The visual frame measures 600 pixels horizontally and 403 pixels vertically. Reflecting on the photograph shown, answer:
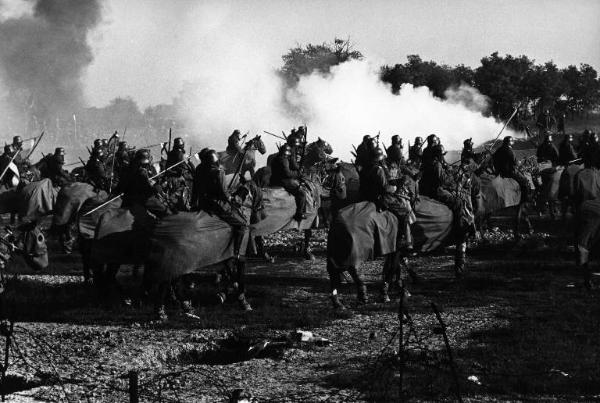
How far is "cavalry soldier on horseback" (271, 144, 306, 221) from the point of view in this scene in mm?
19453

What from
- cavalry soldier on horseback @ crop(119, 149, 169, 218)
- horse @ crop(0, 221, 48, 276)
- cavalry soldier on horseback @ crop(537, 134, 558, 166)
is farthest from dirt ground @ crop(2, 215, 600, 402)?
cavalry soldier on horseback @ crop(537, 134, 558, 166)

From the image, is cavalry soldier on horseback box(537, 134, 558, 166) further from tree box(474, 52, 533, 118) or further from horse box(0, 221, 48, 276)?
tree box(474, 52, 533, 118)

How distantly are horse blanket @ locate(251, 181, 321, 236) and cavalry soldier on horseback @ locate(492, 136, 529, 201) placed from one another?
5254 mm

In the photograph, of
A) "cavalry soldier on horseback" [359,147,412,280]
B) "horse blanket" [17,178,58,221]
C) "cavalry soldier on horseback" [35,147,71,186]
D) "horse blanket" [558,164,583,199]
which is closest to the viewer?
"cavalry soldier on horseback" [359,147,412,280]

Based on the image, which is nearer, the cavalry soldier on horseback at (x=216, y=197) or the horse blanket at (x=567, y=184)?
the cavalry soldier on horseback at (x=216, y=197)

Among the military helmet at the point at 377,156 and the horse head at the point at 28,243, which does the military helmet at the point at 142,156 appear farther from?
the military helmet at the point at 377,156

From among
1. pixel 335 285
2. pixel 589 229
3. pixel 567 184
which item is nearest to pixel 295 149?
pixel 567 184

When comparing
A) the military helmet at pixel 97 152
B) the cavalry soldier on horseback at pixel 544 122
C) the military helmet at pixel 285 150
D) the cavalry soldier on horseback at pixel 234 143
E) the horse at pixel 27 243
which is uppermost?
the cavalry soldier on horseback at pixel 544 122

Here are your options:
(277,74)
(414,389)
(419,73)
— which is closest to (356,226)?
(414,389)

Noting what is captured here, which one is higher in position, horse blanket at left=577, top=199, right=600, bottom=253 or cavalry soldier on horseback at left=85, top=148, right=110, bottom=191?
cavalry soldier on horseback at left=85, top=148, right=110, bottom=191

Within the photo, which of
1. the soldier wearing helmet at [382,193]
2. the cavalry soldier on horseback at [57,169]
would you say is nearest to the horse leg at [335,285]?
the soldier wearing helmet at [382,193]

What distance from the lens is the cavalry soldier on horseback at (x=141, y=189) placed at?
14141mm

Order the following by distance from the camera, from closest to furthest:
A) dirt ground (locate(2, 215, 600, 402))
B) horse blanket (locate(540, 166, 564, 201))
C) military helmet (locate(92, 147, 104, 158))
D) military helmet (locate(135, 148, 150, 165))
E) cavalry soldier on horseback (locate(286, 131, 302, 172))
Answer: dirt ground (locate(2, 215, 600, 402)) → military helmet (locate(135, 148, 150, 165)) → military helmet (locate(92, 147, 104, 158)) → cavalry soldier on horseback (locate(286, 131, 302, 172)) → horse blanket (locate(540, 166, 564, 201))

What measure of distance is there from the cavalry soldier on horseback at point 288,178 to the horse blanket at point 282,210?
0.14m
